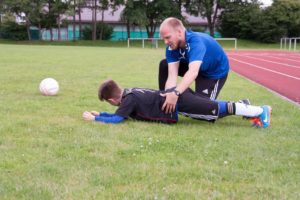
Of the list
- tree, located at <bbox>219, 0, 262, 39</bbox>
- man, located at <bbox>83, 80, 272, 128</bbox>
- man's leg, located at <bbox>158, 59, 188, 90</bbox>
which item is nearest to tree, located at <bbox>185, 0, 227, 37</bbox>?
tree, located at <bbox>219, 0, 262, 39</bbox>

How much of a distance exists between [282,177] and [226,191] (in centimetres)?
64

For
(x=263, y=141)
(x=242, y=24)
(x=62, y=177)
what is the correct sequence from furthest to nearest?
(x=242, y=24) → (x=263, y=141) → (x=62, y=177)

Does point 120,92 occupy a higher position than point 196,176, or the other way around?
point 120,92

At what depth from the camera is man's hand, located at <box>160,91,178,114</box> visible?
5.64m

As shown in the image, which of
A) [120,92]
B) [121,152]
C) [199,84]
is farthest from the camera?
[199,84]

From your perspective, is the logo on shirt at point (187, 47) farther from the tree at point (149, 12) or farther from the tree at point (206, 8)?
the tree at point (206, 8)

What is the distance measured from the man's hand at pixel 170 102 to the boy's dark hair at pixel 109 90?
65 cm

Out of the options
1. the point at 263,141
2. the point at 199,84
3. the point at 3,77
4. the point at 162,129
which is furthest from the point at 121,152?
the point at 3,77

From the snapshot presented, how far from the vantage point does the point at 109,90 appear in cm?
606

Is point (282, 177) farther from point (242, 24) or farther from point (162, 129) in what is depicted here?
point (242, 24)

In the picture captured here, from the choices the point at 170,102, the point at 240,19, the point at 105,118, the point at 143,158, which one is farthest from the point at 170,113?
the point at 240,19

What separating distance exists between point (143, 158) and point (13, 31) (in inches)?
2394

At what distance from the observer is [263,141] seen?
203 inches

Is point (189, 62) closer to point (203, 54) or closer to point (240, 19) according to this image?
point (203, 54)
